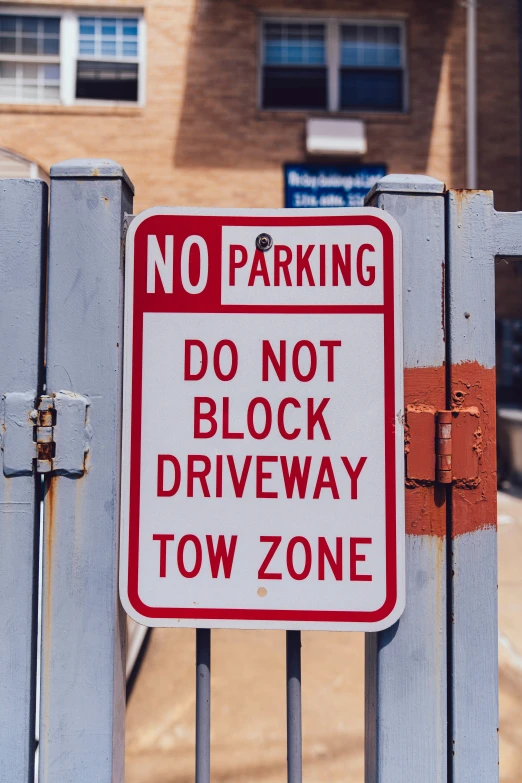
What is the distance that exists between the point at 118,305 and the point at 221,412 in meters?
0.30

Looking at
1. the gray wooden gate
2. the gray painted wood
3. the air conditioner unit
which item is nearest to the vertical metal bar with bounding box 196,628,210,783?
the gray wooden gate

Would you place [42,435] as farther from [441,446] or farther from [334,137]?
[334,137]

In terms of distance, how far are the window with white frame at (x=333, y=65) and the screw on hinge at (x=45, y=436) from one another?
824 cm

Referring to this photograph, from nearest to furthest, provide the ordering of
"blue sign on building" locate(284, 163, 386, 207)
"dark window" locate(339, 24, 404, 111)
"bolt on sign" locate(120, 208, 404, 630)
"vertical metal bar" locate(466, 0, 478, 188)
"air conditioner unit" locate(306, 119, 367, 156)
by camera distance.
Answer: "bolt on sign" locate(120, 208, 404, 630)
"air conditioner unit" locate(306, 119, 367, 156)
"blue sign on building" locate(284, 163, 386, 207)
"vertical metal bar" locate(466, 0, 478, 188)
"dark window" locate(339, 24, 404, 111)

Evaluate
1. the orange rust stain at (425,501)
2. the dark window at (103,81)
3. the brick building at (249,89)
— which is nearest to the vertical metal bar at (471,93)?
the brick building at (249,89)

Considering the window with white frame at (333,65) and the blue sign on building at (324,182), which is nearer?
the blue sign on building at (324,182)

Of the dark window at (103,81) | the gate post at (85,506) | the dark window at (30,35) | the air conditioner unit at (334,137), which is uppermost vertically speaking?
the dark window at (30,35)

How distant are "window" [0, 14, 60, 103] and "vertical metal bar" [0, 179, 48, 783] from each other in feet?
27.4

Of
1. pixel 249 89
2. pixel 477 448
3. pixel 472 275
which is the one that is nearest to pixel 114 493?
pixel 477 448

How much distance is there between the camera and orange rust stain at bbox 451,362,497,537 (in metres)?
1.08

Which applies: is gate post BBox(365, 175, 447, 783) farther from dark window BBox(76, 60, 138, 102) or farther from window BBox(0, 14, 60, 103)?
window BBox(0, 14, 60, 103)

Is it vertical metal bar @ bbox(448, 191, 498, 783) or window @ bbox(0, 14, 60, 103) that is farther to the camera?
window @ bbox(0, 14, 60, 103)

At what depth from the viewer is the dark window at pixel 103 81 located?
8031 mm

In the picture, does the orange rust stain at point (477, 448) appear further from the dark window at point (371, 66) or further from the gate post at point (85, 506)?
the dark window at point (371, 66)
